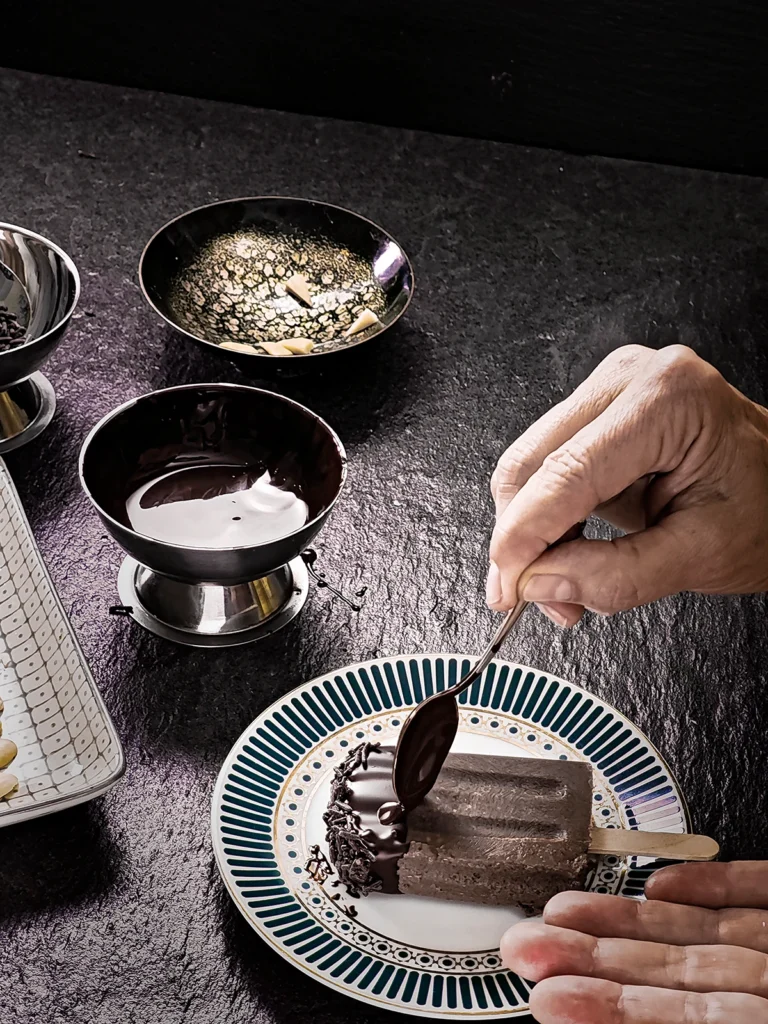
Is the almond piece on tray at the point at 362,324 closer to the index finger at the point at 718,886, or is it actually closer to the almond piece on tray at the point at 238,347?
the almond piece on tray at the point at 238,347

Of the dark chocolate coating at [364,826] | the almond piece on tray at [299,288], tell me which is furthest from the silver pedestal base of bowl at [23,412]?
the dark chocolate coating at [364,826]

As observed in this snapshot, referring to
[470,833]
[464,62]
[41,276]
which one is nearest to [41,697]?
[470,833]

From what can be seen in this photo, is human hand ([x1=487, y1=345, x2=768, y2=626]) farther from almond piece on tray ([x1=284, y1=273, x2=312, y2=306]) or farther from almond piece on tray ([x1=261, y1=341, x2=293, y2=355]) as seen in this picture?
almond piece on tray ([x1=284, y1=273, x2=312, y2=306])

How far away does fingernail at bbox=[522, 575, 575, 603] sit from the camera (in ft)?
3.36

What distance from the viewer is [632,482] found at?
3.52 feet

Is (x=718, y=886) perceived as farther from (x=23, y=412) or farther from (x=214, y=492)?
(x=23, y=412)

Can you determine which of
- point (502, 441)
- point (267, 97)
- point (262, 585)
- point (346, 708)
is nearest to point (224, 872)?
point (346, 708)

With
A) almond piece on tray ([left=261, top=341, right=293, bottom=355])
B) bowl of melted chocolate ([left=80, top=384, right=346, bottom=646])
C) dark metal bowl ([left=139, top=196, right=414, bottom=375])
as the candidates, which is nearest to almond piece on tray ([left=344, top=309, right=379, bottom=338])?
dark metal bowl ([left=139, top=196, right=414, bottom=375])

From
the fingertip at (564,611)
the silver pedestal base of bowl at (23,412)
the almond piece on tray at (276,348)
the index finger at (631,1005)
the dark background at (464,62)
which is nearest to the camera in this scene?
the index finger at (631,1005)

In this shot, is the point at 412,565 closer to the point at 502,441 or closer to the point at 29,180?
the point at 502,441

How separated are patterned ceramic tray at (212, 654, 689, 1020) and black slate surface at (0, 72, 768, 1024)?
5 centimetres

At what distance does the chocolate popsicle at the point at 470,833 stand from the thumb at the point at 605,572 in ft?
0.53

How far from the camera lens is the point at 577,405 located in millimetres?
1084

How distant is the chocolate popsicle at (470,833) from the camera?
1009 mm
